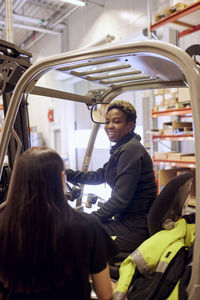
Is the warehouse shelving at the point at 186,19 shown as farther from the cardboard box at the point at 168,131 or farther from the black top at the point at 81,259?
the black top at the point at 81,259

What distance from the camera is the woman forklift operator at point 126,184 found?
2096mm

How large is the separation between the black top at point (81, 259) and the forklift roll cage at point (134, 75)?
50 centimetres

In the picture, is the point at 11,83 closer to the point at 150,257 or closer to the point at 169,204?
the point at 169,204

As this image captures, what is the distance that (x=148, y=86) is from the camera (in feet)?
8.54

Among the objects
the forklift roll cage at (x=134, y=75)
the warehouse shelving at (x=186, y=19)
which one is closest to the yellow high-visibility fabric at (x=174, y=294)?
the forklift roll cage at (x=134, y=75)

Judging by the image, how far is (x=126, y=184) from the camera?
2.08m

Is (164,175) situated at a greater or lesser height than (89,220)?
lesser

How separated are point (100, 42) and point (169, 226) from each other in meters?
6.86

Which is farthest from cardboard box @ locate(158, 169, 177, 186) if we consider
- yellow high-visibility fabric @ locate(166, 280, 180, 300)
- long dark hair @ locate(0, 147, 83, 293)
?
long dark hair @ locate(0, 147, 83, 293)

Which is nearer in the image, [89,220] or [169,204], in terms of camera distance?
[89,220]

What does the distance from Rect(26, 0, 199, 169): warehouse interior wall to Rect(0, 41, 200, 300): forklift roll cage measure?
2.47 metres

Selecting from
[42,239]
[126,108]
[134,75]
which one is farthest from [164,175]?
[42,239]

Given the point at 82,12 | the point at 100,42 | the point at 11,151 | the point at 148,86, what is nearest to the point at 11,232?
the point at 11,151

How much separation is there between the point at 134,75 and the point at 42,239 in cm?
190
